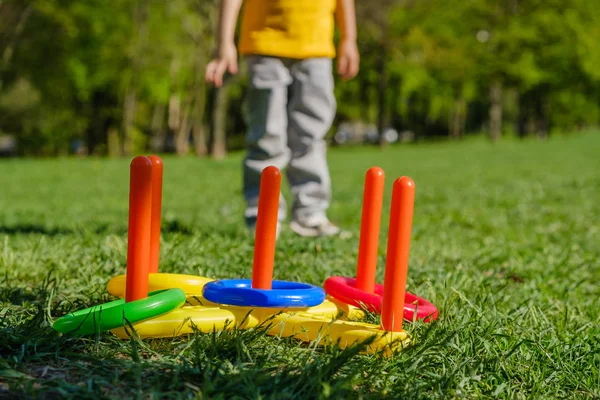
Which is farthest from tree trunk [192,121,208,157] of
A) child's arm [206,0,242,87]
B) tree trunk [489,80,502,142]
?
child's arm [206,0,242,87]

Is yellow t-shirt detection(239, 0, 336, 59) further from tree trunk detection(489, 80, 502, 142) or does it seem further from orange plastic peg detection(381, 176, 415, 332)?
tree trunk detection(489, 80, 502, 142)

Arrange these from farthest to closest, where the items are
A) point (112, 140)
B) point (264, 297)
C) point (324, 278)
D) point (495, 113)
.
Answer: point (112, 140)
point (495, 113)
point (324, 278)
point (264, 297)

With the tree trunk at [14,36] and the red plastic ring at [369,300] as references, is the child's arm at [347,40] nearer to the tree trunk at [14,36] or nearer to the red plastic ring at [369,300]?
the red plastic ring at [369,300]

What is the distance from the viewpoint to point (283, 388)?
1.66 metres

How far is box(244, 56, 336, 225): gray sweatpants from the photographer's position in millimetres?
3863

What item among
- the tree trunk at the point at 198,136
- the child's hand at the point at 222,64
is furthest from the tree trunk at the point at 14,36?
the child's hand at the point at 222,64

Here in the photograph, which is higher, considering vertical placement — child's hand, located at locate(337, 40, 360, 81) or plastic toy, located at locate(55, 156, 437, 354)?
child's hand, located at locate(337, 40, 360, 81)

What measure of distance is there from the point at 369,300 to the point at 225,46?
2027 mm

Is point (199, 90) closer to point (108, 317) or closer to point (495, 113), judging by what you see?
point (495, 113)

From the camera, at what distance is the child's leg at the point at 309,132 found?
3.92 meters

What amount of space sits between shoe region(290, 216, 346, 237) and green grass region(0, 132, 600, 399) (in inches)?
4.4

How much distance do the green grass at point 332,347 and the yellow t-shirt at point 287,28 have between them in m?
1.13

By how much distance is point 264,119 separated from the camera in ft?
12.8

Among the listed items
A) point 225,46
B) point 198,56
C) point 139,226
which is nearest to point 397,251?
point 139,226
